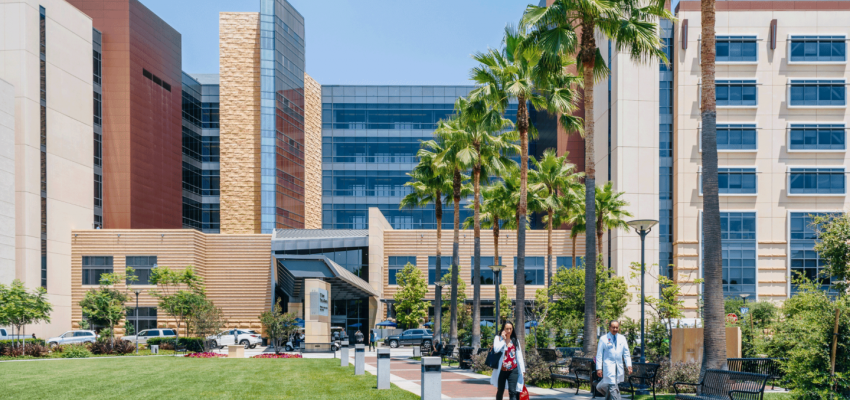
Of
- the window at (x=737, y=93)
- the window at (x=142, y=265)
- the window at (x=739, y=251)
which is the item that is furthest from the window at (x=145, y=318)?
the window at (x=737, y=93)

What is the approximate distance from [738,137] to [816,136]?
6.29 m

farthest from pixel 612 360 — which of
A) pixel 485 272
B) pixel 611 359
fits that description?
pixel 485 272

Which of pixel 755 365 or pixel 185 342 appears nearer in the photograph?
pixel 755 365

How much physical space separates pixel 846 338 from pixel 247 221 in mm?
70456

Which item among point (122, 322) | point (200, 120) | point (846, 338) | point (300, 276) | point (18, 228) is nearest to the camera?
point (846, 338)

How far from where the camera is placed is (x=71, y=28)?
198ft

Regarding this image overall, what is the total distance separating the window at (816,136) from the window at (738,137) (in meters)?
2.97

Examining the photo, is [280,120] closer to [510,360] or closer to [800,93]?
[800,93]

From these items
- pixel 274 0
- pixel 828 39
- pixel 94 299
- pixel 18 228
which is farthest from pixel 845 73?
pixel 18 228

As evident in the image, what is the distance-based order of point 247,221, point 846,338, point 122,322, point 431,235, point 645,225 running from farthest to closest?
point 247,221 → point 431,235 → point 122,322 → point 645,225 → point 846,338

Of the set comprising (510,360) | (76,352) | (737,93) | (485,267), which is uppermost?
(737,93)

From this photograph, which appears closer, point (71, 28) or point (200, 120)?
point (71, 28)

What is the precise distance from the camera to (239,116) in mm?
78250

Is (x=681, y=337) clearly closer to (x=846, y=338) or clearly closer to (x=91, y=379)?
(x=846, y=338)
